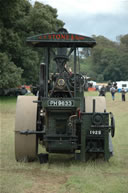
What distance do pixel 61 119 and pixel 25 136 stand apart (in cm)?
80

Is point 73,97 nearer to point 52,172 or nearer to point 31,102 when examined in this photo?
point 31,102

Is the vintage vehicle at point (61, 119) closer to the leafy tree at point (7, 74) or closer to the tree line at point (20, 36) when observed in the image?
the tree line at point (20, 36)

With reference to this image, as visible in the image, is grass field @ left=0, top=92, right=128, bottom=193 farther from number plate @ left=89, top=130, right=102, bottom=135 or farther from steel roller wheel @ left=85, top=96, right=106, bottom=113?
steel roller wheel @ left=85, top=96, right=106, bottom=113

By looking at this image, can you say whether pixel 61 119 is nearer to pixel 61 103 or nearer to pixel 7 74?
pixel 61 103

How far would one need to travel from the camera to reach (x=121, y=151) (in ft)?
32.3

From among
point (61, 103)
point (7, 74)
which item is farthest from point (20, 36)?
point (61, 103)

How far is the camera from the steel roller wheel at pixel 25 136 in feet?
25.9

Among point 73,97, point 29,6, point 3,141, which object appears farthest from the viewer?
point 29,6

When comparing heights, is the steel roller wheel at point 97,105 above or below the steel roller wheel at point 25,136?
above

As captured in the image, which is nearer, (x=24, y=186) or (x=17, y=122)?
(x=24, y=186)

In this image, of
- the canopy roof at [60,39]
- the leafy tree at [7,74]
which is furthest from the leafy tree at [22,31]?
the canopy roof at [60,39]

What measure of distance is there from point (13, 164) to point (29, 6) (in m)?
30.8

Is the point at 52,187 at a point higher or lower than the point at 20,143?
lower

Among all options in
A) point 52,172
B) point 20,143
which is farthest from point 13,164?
point 52,172
